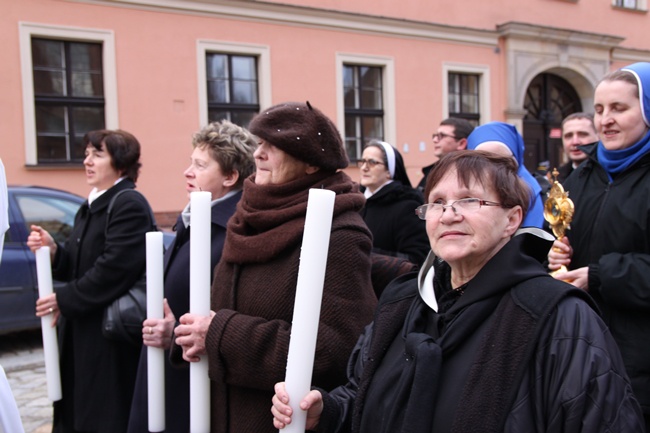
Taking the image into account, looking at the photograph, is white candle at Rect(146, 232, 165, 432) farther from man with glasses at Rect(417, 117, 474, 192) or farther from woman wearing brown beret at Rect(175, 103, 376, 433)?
man with glasses at Rect(417, 117, 474, 192)

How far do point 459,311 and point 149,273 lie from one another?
48.0 inches

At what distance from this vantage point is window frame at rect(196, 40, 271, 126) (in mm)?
11344

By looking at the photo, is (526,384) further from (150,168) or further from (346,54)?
(346,54)

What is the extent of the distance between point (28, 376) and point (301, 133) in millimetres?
4602

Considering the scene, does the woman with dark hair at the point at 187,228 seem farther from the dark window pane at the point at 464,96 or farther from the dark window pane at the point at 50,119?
the dark window pane at the point at 464,96

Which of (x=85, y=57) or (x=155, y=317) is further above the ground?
(x=85, y=57)

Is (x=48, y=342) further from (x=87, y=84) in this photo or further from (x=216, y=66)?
(x=216, y=66)

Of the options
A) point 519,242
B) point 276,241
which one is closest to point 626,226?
point 519,242

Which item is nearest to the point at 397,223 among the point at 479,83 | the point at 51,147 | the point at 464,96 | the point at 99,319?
the point at 99,319

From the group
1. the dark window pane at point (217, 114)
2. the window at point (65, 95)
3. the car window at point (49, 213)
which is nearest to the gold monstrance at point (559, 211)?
the car window at point (49, 213)

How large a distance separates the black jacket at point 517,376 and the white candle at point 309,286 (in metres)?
0.22

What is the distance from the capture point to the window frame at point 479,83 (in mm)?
14461

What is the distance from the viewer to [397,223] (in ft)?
11.6

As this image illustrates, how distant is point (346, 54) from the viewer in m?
13.0
